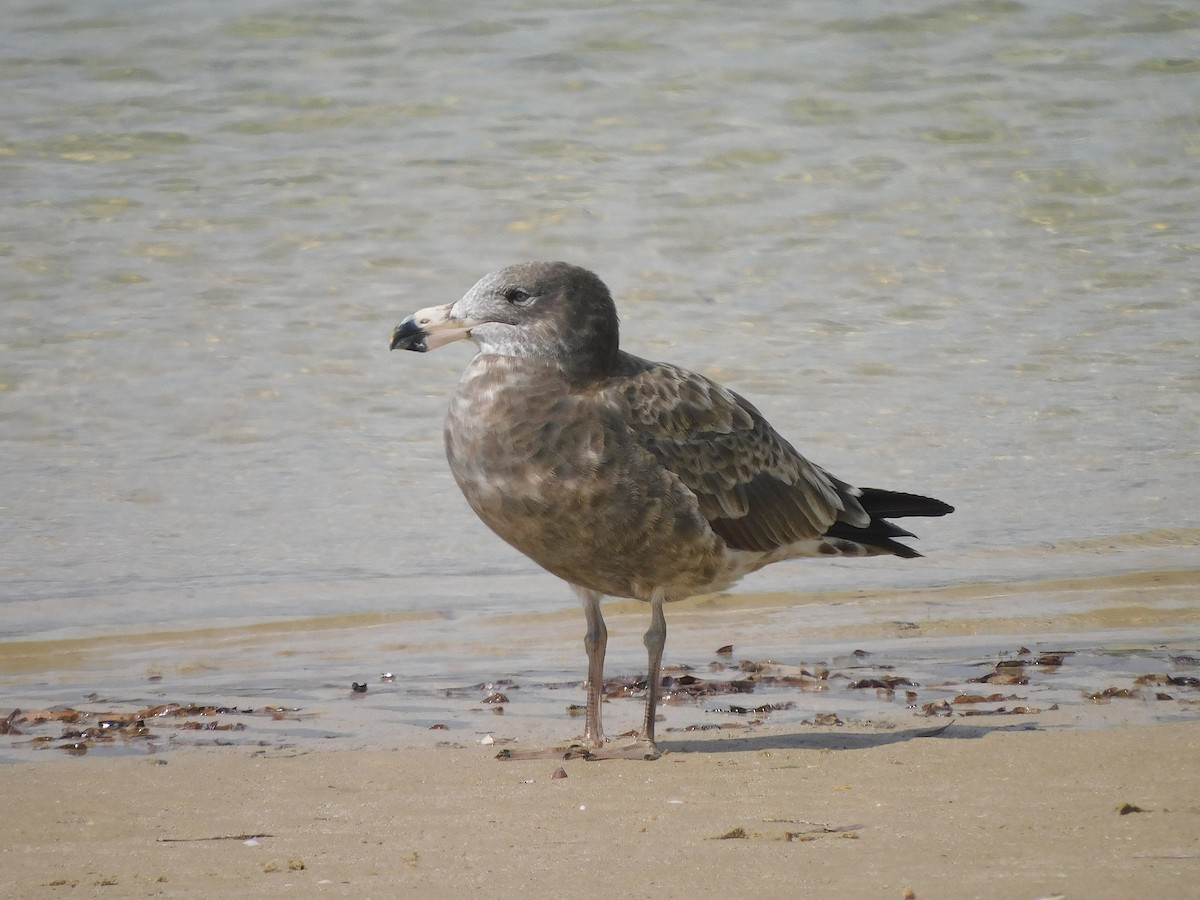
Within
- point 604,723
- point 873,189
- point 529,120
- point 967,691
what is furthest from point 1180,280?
point 604,723

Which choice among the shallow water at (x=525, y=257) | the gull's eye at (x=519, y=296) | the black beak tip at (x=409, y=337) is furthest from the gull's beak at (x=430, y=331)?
the shallow water at (x=525, y=257)

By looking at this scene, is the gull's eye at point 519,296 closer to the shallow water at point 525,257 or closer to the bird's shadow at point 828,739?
the bird's shadow at point 828,739

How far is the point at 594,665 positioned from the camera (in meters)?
5.84

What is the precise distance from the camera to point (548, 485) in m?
5.41

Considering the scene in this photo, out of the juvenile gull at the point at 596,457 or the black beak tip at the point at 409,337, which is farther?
the black beak tip at the point at 409,337

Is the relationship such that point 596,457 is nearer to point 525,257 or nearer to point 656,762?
point 656,762

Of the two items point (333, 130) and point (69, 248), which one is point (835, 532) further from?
point (333, 130)

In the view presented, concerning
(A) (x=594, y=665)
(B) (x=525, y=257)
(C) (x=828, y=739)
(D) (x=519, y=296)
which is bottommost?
(C) (x=828, y=739)

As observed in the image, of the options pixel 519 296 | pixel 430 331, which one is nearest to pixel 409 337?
pixel 430 331

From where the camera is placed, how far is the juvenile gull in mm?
5441

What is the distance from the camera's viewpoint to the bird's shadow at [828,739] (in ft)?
17.9

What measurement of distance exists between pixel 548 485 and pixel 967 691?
72.7 inches

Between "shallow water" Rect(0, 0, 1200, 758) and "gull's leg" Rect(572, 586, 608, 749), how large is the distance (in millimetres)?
784

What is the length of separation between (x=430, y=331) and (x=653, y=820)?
2.00m
